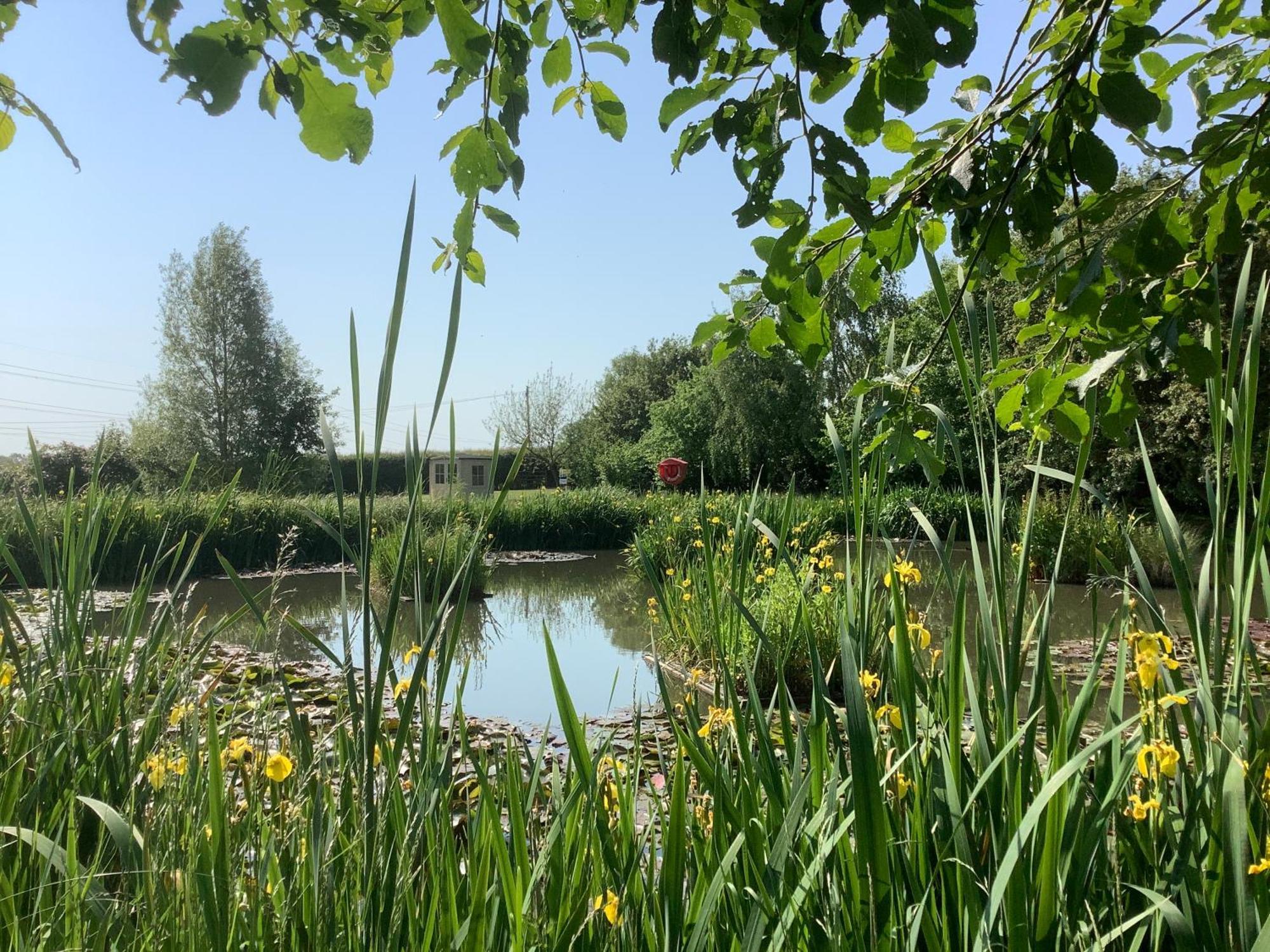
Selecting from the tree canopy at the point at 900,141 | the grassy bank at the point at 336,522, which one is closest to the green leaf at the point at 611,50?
the tree canopy at the point at 900,141

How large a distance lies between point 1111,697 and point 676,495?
14434 mm

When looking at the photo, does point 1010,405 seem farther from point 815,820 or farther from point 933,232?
point 815,820

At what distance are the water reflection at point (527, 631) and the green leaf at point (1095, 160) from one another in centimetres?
201

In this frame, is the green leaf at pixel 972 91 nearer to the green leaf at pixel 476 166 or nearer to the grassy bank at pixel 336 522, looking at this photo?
the green leaf at pixel 476 166

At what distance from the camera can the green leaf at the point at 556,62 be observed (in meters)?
1.21

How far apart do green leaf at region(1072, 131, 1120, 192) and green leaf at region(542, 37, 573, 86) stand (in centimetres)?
77

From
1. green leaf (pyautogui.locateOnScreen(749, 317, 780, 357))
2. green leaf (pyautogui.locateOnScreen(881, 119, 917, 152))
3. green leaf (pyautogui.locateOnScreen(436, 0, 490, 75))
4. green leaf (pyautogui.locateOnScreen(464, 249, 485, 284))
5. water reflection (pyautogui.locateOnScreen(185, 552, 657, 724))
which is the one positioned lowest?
water reflection (pyautogui.locateOnScreen(185, 552, 657, 724))

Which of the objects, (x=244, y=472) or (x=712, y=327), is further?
(x=244, y=472)

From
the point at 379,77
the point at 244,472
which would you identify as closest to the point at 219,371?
the point at 244,472

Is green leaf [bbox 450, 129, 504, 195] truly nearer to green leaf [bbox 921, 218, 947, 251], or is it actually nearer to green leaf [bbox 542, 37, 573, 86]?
green leaf [bbox 542, 37, 573, 86]

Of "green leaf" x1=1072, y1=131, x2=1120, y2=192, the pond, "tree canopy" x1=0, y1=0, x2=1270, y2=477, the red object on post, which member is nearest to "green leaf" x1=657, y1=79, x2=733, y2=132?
"tree canopy" x1=0, y1=0, x2=1270, y2=477

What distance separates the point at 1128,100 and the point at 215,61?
1.14m

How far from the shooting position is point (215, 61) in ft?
2.78

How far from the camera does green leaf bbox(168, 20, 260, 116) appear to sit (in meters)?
0.84
